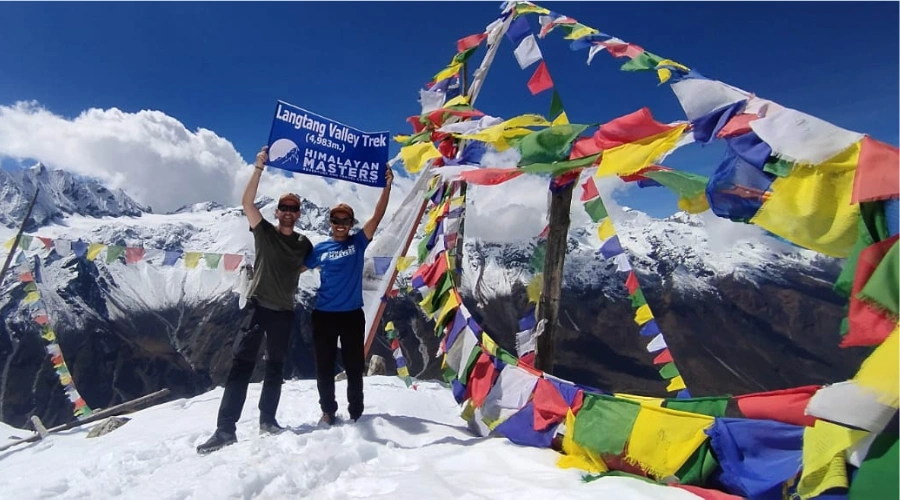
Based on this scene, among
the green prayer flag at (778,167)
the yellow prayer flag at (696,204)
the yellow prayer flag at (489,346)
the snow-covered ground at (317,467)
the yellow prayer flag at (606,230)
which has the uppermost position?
the yellow prayer flag at (606,230)

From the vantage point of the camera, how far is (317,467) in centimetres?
390

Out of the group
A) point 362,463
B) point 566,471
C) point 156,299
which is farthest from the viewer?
point 156,299

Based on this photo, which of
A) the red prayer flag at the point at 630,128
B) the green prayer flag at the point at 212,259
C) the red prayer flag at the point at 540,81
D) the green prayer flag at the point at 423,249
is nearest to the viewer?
the red prayer flag at the point at 630,128

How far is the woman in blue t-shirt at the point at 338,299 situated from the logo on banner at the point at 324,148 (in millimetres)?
835

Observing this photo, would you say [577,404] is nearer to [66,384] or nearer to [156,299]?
[66,384]

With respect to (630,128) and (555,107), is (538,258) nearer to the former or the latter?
(555,107)

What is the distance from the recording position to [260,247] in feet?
15.7

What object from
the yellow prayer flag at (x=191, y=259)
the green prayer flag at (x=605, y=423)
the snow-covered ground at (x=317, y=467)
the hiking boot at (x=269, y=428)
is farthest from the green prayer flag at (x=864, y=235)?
the yellow prayer flag at (x=191, y=259)

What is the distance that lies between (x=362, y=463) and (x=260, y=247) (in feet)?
6.80

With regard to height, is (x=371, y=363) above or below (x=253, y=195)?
below

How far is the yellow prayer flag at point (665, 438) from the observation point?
133 inches

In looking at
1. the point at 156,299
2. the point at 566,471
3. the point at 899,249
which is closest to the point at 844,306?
the point at 899,249

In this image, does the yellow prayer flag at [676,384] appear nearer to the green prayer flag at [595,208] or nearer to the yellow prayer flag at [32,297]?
the green prayer flag at [595,208]

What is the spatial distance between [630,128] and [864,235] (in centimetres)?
175
